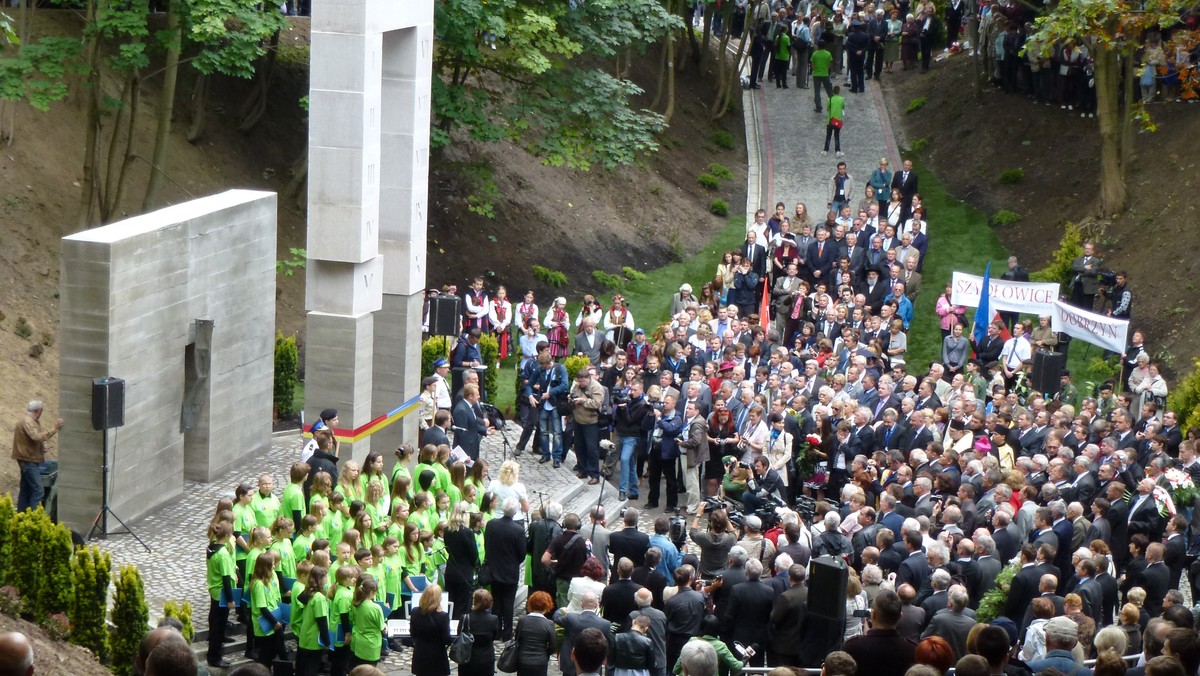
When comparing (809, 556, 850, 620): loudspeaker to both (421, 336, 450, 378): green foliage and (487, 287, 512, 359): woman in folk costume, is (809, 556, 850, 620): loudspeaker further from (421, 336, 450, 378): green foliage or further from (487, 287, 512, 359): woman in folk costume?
(487, 287, 512, 359): woman in folk costume

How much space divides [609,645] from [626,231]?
2055cm

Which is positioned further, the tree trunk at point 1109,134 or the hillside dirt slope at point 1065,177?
the tree trunk at point 1109,134

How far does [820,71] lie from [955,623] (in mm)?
25770

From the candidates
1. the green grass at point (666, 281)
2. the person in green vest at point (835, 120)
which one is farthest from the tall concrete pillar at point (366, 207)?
the person in green vest at point (835, 120)

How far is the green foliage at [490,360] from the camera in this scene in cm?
2384

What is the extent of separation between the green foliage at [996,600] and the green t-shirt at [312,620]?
5881mm

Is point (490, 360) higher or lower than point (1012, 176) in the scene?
lower

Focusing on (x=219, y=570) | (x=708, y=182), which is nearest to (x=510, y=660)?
(x=219, y=570)

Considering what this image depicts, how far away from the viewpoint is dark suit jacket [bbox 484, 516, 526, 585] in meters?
15.5

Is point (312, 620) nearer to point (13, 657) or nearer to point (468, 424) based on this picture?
point (468, 424)

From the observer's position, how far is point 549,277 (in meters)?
30.4

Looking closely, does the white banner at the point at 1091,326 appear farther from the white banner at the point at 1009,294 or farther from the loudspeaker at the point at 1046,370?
the loudspeaker at the point at 1046,370

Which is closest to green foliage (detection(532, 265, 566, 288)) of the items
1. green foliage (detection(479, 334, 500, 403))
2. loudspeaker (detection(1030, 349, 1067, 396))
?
green foliage (detection(479, 334, 500, 403))

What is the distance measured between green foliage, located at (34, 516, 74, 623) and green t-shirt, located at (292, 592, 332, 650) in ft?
6.87
